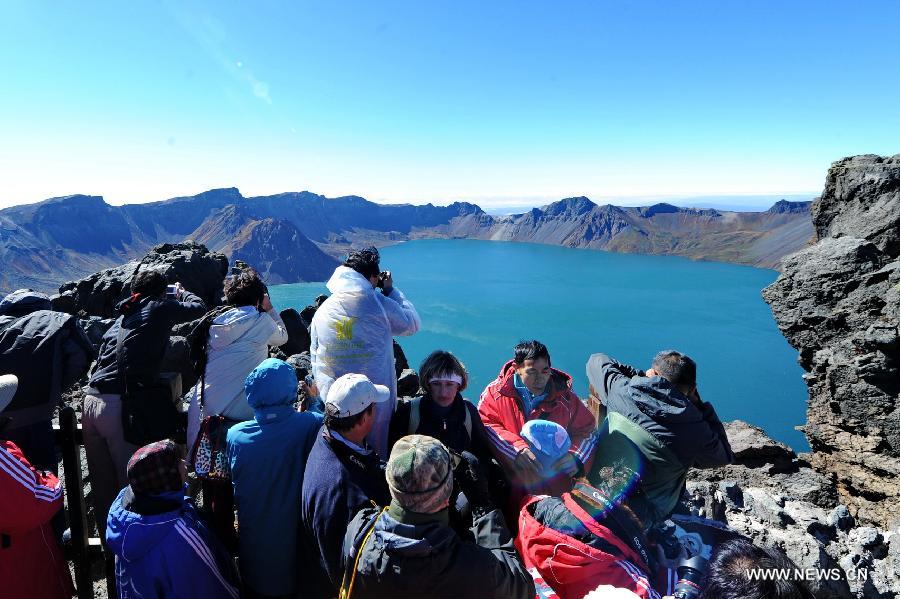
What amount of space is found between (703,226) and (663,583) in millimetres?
146877

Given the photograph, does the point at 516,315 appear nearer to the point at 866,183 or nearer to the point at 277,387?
the point at 866,183

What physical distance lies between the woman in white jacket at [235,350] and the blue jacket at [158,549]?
0.91 m

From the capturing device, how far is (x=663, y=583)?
2.28 metres

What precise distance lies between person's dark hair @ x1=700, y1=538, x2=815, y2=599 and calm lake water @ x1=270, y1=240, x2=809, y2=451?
2939 cm

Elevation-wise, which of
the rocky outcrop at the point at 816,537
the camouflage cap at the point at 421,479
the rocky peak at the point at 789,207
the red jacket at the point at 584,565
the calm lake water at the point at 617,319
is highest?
the rocky peak at the point at 789,207

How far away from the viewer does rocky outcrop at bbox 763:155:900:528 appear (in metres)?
6.34

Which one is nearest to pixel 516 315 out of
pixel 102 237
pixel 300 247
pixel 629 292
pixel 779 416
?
pixel 629 292

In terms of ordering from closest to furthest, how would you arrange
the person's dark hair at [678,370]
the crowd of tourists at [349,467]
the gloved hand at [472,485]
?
the crowd of tourists at [349,467] < the gloved hand at [472,485] < the person's dark hair at [678,370]

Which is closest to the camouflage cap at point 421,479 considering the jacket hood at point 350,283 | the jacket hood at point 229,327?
the jacket hood at point 350,283

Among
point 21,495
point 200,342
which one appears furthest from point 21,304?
point 21,495

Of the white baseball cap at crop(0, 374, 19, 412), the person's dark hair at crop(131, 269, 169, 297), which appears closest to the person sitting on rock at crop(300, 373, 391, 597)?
the white baseball cap at crop(0, 374, 19, 412)

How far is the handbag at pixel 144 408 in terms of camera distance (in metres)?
3.01

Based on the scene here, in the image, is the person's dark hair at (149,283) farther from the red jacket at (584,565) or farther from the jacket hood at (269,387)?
the red jacket at (584,565)

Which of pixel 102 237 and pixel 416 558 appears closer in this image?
pixel 416 558
